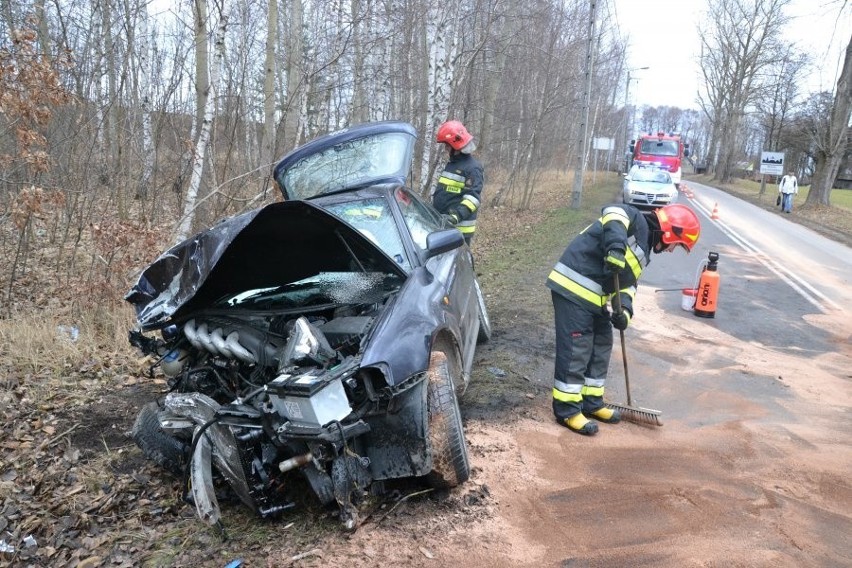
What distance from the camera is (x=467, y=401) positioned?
4.61 m

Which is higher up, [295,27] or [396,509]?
[295,27]

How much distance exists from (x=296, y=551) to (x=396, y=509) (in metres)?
0.57

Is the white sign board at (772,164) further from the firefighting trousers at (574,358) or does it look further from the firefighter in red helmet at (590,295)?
the firefighting trousers at (574,358)

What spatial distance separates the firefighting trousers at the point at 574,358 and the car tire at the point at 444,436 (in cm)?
141

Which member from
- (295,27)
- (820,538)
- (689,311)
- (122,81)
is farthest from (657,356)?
(295,27)

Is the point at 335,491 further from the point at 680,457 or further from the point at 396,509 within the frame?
the point at 680,457

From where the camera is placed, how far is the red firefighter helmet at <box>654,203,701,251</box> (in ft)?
14.8

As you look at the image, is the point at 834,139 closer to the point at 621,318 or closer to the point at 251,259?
the point at 621,318

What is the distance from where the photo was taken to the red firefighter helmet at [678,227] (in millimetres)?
4516

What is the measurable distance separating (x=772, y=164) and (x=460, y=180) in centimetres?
3070

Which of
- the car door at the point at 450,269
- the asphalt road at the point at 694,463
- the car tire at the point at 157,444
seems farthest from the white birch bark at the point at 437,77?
the car tire at the point at 157,444

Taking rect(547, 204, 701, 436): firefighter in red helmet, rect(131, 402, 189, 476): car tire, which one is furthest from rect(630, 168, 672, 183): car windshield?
rect(131, 402, 189, 476): car tire

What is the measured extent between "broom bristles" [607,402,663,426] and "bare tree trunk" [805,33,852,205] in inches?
993

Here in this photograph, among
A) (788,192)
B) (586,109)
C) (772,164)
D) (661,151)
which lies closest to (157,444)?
(586,109)
